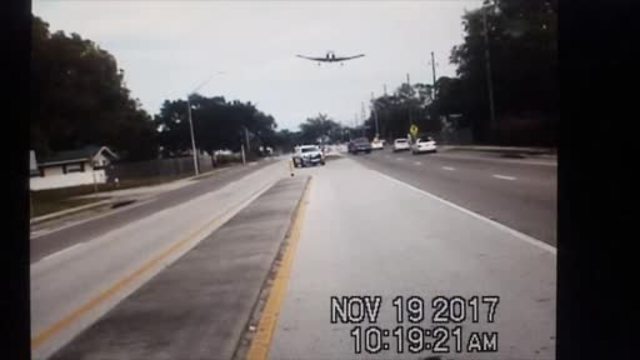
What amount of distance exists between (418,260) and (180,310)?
4.80 ft

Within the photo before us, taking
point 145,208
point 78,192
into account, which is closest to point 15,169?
point 78,192

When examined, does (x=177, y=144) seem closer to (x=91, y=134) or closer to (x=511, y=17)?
(x=91, y=134)

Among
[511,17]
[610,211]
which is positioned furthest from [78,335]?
[610,211]

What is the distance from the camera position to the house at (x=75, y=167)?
3857 millimetres

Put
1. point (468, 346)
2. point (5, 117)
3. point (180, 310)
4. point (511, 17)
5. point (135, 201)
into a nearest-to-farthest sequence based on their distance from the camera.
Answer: point (5, 117), point (468, 346), point (511, 17), point (180, 310), point (135, 201)

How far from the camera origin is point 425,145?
538 centimetres

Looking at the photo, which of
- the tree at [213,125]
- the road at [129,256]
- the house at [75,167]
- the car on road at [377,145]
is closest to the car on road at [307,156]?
the road at [129,256]

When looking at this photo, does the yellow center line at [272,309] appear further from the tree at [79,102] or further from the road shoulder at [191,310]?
the tree at [79,102]

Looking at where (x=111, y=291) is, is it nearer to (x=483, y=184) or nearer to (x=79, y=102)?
(x=79, y=102)

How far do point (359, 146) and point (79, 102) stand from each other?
217cm

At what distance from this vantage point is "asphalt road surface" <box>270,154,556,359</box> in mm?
3115

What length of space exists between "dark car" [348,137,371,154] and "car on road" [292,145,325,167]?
207mm

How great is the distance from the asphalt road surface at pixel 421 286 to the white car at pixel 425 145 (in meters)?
0.59

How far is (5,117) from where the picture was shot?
8.29 ft
